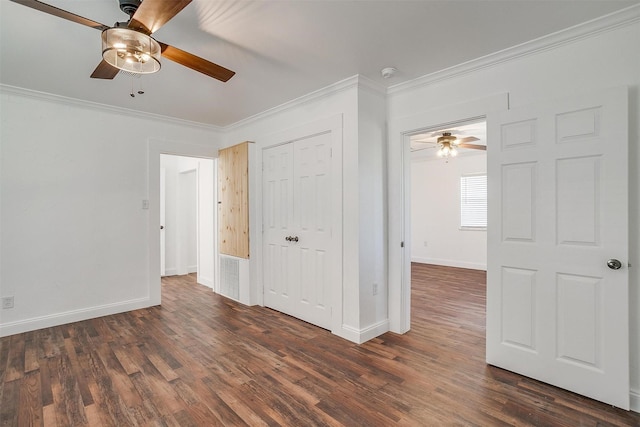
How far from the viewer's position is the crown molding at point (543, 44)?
201 centimetres

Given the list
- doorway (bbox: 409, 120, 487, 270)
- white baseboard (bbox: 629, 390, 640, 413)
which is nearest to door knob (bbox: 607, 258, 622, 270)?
white baseboard (bbox: 629, 390, 640, 413)

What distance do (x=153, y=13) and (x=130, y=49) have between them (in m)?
0.30

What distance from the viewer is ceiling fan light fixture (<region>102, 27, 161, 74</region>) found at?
172cm

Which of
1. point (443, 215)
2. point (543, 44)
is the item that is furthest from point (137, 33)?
point (443, 215)

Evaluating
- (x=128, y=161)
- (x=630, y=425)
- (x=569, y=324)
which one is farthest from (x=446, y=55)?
(x=128, y=161)

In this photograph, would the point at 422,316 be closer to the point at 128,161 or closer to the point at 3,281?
the point at 128,161

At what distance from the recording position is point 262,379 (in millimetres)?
2373

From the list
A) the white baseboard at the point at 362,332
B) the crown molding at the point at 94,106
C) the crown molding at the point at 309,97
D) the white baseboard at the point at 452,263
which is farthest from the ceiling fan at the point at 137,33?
the white baseboard at the point at 452,263

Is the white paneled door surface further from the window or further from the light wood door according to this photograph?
the window

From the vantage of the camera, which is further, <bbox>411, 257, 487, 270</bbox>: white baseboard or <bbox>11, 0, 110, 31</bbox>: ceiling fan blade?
<bbox>411, 257, 487, 270</bbox>: white baseboard

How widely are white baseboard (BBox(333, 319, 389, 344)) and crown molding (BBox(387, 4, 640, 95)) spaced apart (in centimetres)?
240

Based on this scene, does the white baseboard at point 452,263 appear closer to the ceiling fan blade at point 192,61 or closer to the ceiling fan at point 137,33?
the ceiling fan blade at point 192,61

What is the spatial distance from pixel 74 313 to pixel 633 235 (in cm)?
520

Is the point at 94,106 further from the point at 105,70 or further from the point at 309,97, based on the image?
the point at 309,97
